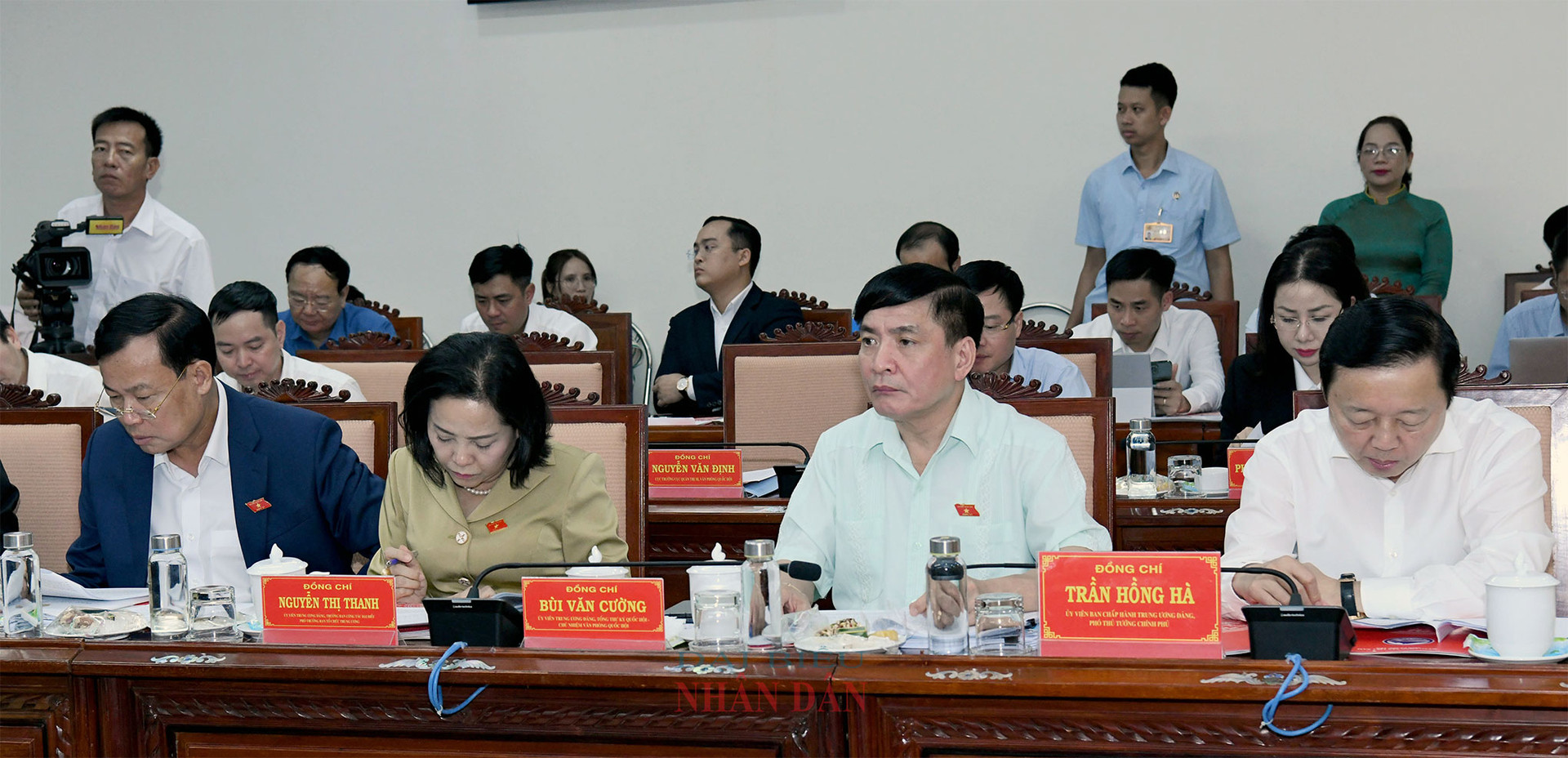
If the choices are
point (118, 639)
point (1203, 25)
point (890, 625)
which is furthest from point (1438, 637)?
point (1203, 25)

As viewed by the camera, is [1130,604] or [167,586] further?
[167,586]

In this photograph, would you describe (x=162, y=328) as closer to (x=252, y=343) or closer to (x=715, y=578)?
(x=715, y=578)

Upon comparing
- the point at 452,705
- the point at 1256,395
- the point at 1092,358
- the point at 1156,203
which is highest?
the point at 1156,203

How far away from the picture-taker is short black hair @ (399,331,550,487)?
1896 mm

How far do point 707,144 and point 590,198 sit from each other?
58cm

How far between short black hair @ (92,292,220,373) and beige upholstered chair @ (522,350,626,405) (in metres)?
1.01

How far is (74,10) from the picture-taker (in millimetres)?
6355

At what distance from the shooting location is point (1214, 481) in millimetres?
2639

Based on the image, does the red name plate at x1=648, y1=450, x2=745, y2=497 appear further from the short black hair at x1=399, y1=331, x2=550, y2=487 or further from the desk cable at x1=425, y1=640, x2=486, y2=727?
the desk cable at x1=425, y1=640, x2=486, y2=727

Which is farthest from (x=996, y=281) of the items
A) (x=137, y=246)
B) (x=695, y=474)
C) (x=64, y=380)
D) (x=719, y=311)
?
(x=137, y=246)

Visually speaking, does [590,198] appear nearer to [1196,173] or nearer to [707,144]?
[707,144]

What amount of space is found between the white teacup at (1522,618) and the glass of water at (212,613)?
1408 mm

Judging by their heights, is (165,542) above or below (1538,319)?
below

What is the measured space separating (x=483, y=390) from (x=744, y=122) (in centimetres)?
407
